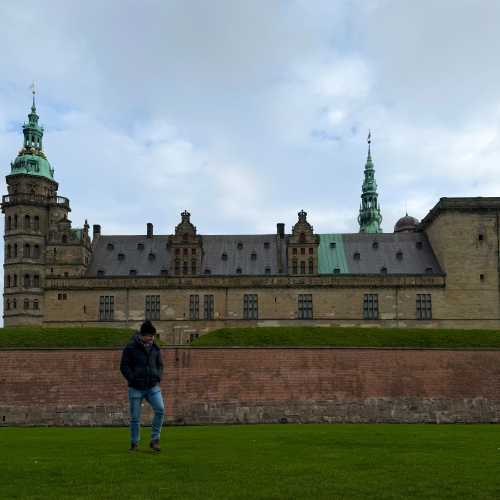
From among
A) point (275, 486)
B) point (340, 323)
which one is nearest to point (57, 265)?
point (340, 323)

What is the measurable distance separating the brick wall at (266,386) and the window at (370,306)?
72.9ft

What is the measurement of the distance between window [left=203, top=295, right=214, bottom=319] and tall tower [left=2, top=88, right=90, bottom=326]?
11.2 metres

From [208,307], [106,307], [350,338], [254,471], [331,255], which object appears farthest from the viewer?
[331,255]

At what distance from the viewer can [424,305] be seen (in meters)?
56.5

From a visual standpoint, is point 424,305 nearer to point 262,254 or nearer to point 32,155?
point 262,254

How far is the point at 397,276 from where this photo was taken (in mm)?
57094

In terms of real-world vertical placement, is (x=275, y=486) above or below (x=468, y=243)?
below

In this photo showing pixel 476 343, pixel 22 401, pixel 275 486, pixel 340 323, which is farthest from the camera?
pixel 340 323

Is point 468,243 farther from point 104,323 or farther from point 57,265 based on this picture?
point 57,265

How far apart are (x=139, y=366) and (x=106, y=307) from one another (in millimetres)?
45845

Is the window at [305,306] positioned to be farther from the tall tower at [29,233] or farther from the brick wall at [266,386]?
the brick wall at [266,386]

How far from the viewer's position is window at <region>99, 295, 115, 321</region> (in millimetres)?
57125

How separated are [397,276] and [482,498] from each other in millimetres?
49330

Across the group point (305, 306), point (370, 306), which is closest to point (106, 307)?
point (305, 306)
